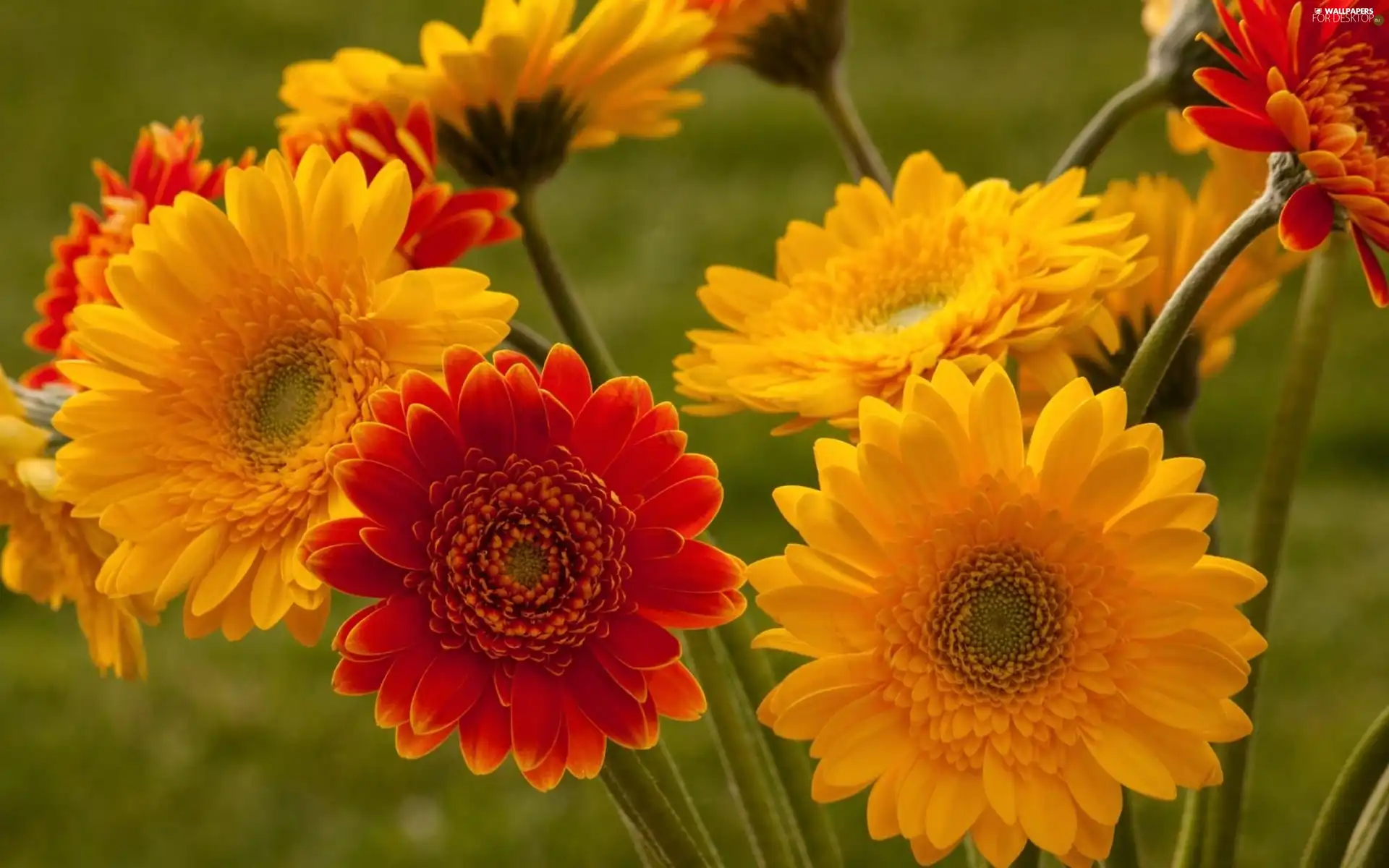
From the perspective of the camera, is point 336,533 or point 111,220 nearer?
point 336,533

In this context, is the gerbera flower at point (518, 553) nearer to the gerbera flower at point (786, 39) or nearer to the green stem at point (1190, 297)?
the green stem at point (1190, 297)

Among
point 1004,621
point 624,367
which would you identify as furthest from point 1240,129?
point 624,367

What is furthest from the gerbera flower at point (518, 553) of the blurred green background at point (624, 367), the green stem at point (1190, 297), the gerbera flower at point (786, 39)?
the blurred green background at point (624, 367)

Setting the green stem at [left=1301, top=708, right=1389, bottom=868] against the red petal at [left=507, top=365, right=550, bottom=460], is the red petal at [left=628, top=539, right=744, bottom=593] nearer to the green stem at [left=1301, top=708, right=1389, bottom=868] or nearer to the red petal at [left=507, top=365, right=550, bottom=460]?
the red petal at [left=507, top=365, right=550, bottom=460]

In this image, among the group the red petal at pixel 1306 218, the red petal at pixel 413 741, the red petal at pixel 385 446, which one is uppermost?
the red petal at pixel 1306 218

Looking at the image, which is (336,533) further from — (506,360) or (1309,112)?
(1309,112)

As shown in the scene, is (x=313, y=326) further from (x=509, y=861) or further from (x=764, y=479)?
(x=764, y=479)

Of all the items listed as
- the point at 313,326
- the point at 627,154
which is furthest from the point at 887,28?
the point at 313,326
